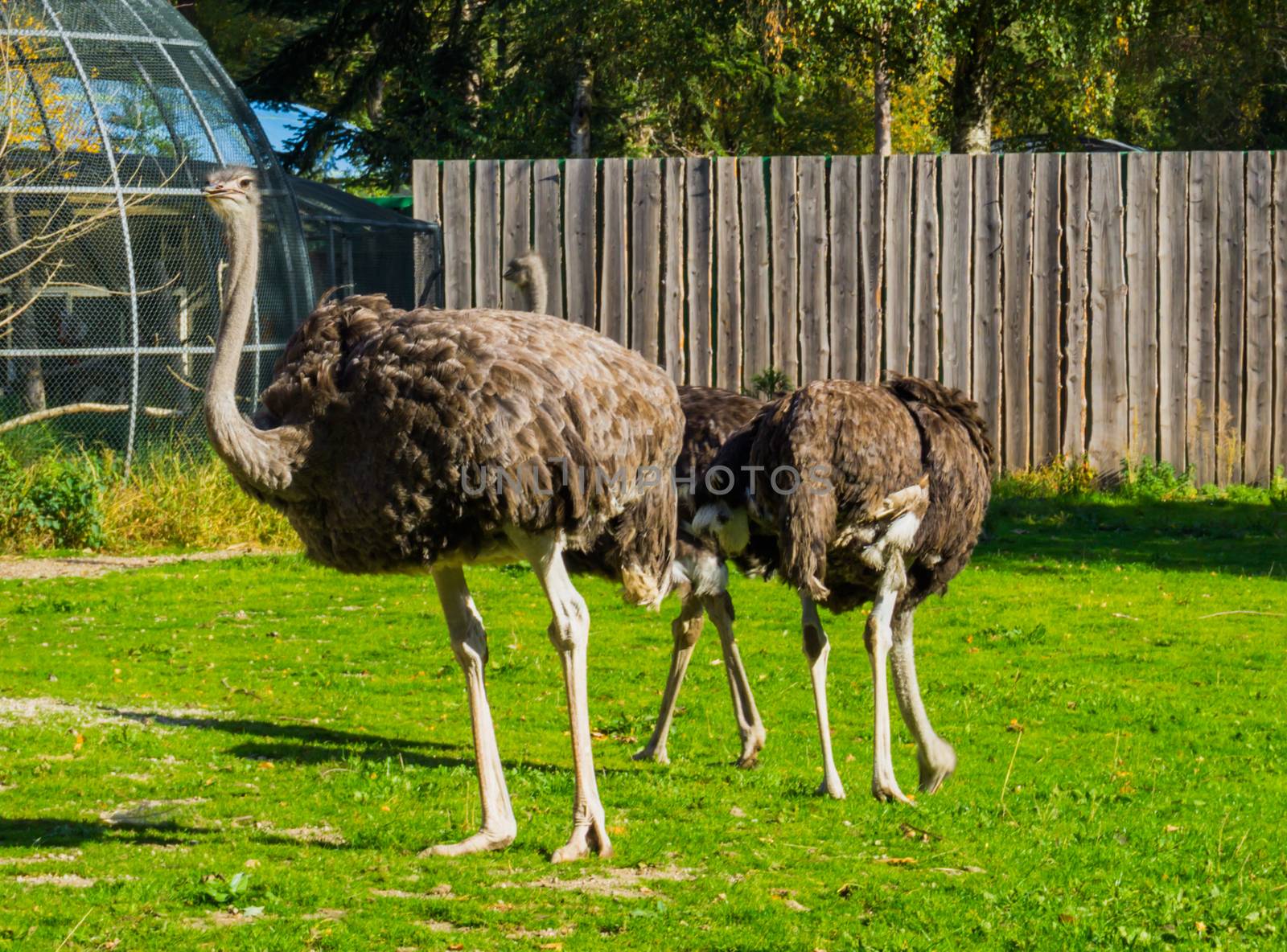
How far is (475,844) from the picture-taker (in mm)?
5664

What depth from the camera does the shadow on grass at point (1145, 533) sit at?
463 inches

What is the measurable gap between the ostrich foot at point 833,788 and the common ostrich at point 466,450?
1.20 metres

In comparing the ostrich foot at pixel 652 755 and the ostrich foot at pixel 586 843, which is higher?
the ostrich foot at pixel 586 843

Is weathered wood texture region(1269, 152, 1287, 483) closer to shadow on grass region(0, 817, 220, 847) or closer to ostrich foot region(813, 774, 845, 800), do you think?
ostrich foot region(813, 774, 845, 800)

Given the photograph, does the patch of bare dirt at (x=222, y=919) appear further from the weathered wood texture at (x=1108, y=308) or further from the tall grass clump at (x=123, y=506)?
the weathered wood texture at (x=1108, y=308)

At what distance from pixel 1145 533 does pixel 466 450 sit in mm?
8555

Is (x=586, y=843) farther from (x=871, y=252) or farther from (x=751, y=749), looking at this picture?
(x=871, y=252)

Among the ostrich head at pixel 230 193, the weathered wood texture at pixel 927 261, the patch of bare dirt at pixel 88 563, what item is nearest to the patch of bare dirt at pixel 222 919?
the ostrich head at pixel 230 193

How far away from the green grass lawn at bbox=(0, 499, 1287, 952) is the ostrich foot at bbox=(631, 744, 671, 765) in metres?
0.12

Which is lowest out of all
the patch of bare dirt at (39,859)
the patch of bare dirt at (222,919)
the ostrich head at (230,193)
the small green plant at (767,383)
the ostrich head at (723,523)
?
the patch of bare dirt at (39,859)

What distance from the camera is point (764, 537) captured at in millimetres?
7180

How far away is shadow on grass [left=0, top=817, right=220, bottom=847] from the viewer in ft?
18.9

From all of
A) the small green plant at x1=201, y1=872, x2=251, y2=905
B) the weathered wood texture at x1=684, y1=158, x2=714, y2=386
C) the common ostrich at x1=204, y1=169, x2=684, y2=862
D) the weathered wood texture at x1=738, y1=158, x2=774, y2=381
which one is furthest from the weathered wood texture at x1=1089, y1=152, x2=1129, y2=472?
the small green plant at x1=201, y1=872, x2=251, y2=905

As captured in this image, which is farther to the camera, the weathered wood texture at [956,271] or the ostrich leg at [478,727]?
the weathered wood texture at [956,271]
